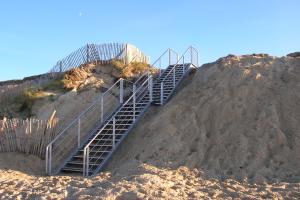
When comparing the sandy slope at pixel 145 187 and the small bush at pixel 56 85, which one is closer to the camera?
the sandy slope at pixel 145 187

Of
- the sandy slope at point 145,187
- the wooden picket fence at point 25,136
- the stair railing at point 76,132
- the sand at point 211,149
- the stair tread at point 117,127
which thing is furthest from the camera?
the stair railing at point 76,132

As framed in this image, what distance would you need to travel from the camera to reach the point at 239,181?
9.57 metres

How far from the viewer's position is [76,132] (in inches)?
586

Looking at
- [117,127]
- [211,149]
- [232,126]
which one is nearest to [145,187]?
[211,149]

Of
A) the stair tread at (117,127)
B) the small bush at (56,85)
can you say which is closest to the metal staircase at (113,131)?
the stair tread at (117,127)

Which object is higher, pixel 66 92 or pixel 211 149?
pixel 66 92

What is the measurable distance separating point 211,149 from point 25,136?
5.61 meters

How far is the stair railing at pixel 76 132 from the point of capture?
1334 cm

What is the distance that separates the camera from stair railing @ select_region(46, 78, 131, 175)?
13.3 meters

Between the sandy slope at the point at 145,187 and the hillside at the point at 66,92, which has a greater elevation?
the hillside at the point at 66,92

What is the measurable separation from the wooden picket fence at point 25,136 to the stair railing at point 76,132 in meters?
0.33

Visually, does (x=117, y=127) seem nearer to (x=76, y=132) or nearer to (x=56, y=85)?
(x=76, y=132)

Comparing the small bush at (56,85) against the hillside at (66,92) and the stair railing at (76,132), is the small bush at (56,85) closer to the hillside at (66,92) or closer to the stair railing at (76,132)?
the hillside at (66,92)

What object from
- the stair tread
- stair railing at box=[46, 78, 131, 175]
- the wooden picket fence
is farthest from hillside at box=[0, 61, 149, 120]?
the wooden picket fence
